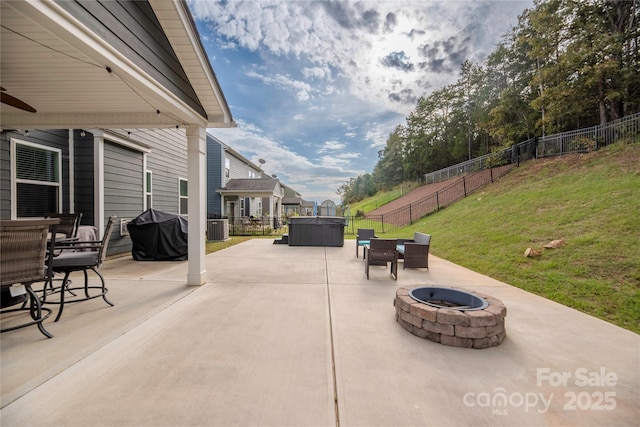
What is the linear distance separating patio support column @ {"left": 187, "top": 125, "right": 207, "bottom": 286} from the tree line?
1692 centimetres

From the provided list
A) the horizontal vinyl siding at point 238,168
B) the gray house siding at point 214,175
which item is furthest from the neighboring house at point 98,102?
the horizontal vinyl siding at point 238,168

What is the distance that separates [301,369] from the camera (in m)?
2.24

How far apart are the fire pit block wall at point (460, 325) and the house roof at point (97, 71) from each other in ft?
14.3

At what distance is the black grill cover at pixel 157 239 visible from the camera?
700 centimetres

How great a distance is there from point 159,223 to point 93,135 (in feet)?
9.46

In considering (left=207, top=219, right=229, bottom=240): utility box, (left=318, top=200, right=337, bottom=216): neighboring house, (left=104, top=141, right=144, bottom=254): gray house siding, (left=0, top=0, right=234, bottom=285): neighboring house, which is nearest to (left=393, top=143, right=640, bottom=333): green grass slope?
(left=318, top=200, right=337, bottom=216): neighboring house

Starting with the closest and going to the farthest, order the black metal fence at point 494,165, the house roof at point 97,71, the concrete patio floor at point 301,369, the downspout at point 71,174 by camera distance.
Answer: the concrete patio floor at point 301,369, the house roof at point 97,71, the downspout at point 71,174, the black metal fence at point 494,165

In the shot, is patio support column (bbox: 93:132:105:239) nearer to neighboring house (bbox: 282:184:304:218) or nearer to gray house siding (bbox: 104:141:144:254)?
gray house siding (bbox: 104:141:144:254)

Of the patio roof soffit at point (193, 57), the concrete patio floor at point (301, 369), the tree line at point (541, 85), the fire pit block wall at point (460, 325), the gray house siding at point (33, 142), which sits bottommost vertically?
the concrete patio floor at point (301, 369)

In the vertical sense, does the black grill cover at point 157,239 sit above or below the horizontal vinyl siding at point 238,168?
below

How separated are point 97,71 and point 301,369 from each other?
4.43 meters

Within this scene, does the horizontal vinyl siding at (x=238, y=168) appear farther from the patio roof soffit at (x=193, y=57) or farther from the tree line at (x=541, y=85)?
the tree line at (x=541, y=85)

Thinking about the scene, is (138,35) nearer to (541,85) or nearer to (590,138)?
(590,138)

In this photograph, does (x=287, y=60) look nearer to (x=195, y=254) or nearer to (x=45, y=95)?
(x=45, y=95)
